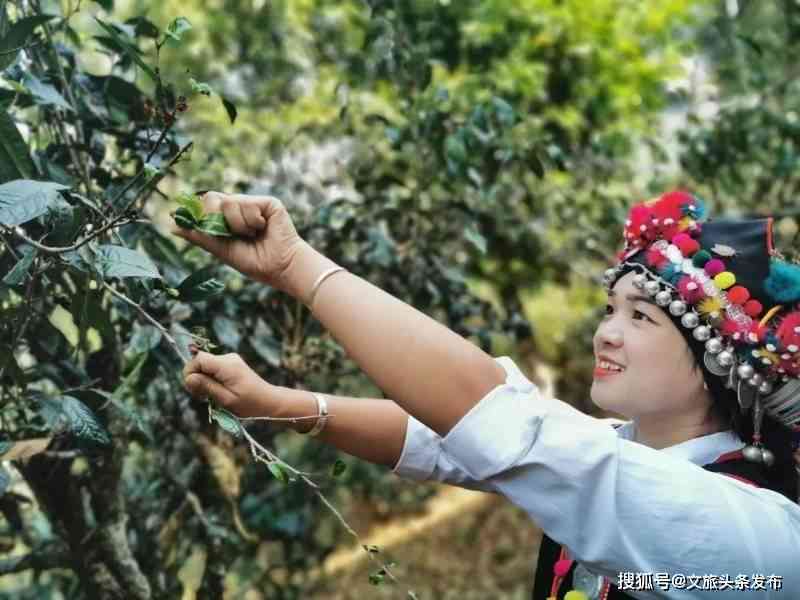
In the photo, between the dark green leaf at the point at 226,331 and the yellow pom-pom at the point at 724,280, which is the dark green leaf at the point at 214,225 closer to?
the dark green leaf at the point at 226,331

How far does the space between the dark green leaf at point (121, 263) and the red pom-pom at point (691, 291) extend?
0.76m

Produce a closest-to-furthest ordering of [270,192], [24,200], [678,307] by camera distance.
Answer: [24,200], [678,307], [270,192]

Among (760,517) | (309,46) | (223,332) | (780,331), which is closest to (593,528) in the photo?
(760,517)

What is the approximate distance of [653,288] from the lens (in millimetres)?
1376

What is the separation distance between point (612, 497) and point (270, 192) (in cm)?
138

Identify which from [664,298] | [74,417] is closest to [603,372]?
[664,298]

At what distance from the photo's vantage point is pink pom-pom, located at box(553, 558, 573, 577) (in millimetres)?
1442

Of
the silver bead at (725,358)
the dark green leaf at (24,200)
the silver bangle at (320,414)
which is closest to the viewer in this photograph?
the dark green leaf at (24,200)

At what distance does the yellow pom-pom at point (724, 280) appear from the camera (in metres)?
1.33

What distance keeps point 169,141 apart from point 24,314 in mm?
432

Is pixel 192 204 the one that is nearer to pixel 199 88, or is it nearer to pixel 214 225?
pixel 214 225

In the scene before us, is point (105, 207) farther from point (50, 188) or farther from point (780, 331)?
point (780, 331)

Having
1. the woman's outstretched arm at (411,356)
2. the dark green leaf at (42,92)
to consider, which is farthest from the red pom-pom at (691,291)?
the dark green leaf at (42,92)

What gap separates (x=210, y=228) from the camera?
1.15m
